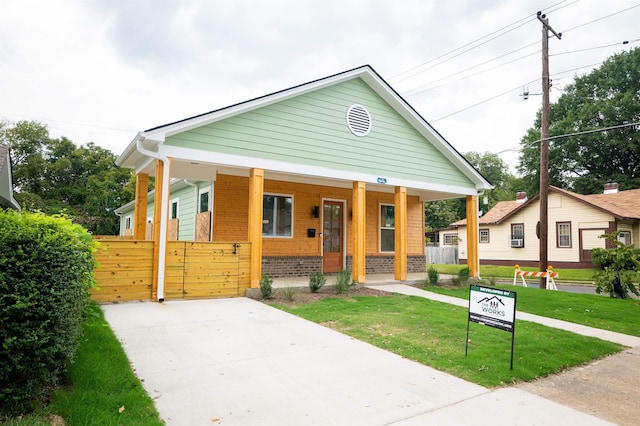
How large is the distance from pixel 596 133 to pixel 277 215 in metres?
34.8

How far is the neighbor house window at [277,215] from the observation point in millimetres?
11703

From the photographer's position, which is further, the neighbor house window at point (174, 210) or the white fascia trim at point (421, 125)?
the neighbor house window at point (174, 210)

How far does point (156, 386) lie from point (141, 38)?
48.4 ft

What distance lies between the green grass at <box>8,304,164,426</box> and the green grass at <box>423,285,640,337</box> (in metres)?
7.90

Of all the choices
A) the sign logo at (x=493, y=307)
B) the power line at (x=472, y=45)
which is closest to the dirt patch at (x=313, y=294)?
the sign logo at (x=493, y=307)

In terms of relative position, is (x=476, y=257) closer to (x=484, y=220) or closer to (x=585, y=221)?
(x=585, y=221)

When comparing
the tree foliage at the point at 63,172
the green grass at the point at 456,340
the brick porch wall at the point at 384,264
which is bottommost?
the green grass at the point at 456,340

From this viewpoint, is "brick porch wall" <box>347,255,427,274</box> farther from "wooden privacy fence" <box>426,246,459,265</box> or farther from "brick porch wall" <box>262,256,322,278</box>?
"wooden privacy fence" <box>426,246,459,265</box>

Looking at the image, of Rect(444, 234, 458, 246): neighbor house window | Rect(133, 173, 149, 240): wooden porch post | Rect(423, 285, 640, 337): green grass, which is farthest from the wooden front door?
Rect(444, 234, 458, 246): neighbor house window

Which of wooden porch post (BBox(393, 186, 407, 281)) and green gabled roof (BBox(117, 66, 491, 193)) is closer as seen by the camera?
green gabled roof (BBox(117, 66, 491, 193))

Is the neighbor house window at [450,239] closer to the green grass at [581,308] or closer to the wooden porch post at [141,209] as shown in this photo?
the green grass at [581,308]

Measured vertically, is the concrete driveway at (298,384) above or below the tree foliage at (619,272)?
below

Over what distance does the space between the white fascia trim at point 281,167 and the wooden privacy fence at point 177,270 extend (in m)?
1.85

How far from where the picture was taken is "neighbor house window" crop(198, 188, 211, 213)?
11641mm
